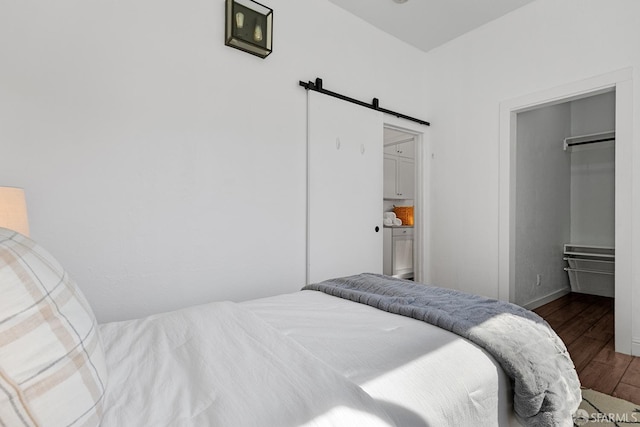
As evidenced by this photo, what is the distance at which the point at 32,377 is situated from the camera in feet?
1.94

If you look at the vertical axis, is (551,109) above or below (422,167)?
above

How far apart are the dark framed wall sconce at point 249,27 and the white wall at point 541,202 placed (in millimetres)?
2804

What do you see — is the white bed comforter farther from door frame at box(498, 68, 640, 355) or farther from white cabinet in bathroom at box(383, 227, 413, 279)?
white cabinet in bathroom at box(383, 227, 413, 279)

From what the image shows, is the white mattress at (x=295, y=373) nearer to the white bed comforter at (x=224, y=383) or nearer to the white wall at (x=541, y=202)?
the white bed comforter at (x=224, y=383)

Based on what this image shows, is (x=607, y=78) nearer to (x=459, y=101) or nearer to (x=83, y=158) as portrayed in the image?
(x=459, y=101)

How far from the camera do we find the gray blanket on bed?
111 cm

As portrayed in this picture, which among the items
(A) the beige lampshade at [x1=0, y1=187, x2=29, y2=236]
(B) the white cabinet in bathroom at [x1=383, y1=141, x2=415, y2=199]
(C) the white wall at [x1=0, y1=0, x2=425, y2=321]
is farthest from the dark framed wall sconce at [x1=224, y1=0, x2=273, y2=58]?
(B) the white cabinet in bathroom at [x1=383, y1=141, x2=415, y2=199]

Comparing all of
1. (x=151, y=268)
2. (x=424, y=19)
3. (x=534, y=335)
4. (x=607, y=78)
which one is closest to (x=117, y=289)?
(x=151, y=268)

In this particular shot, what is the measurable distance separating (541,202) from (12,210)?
4701 millimetres

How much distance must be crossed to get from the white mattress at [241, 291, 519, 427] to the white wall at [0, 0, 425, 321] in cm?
120

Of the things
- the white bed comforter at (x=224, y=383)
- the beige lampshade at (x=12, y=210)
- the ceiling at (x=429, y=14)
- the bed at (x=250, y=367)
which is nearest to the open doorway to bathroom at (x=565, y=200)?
the ceiling at (x=429, y=14)

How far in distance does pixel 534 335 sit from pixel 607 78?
2.66 m

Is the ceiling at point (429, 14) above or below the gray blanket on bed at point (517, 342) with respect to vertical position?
above

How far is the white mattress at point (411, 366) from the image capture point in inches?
35.2
